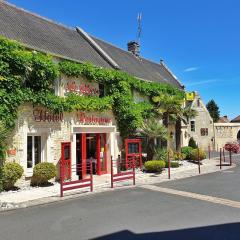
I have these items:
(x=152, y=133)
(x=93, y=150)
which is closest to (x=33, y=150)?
(x=93, y=150)

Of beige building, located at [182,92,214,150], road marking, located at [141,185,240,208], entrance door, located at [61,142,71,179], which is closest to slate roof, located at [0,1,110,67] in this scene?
entrance door, located at [61,142,71,179]

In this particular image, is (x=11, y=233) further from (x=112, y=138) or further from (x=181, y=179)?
(x=112, y=138)

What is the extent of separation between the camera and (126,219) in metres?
9.37

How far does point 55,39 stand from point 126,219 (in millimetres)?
13839

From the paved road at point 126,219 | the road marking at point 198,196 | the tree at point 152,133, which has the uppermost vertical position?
the tree at point 152,133

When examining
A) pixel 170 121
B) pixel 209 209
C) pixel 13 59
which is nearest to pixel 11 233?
pixel 209 209

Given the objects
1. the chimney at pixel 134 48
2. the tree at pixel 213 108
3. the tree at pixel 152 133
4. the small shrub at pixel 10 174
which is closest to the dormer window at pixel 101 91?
the tree at pixel 152 133

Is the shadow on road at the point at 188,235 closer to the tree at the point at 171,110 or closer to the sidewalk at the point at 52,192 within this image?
the sidewalk at the point at 52,192

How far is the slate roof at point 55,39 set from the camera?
58.5ft

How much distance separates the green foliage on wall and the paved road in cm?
467

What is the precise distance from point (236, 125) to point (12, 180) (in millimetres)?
39385

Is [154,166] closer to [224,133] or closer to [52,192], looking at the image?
[52,192]

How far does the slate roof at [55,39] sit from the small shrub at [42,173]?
18.1 ft

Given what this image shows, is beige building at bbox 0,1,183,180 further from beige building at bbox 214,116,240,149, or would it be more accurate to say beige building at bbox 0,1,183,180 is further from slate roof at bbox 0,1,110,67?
beige building at bbox 214,116,240,149
